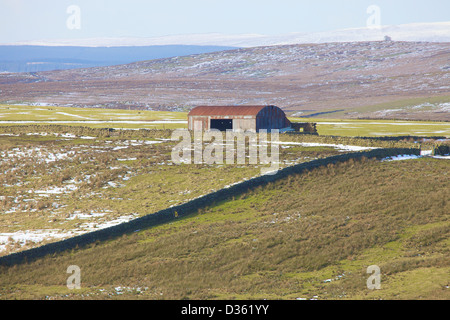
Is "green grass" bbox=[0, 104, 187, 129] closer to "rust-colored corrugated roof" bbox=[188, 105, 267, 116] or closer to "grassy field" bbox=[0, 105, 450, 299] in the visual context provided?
"rust-colored corrugated roof" bbox=[188, 105, 267, 116]

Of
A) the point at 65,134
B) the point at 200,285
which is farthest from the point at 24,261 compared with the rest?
the point at 65,134

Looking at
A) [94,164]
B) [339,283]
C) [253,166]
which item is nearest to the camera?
[339,283]

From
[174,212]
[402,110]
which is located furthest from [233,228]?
[402,110]

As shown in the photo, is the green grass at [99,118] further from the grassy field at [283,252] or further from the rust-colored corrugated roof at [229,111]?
the grassy field at [283,252]

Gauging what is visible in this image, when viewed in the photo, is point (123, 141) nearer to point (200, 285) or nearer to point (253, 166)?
point (253, 166)

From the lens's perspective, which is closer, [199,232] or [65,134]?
[199,232]

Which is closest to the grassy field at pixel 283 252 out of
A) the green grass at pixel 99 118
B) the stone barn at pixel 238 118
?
the stone barn at pixel 238 118
